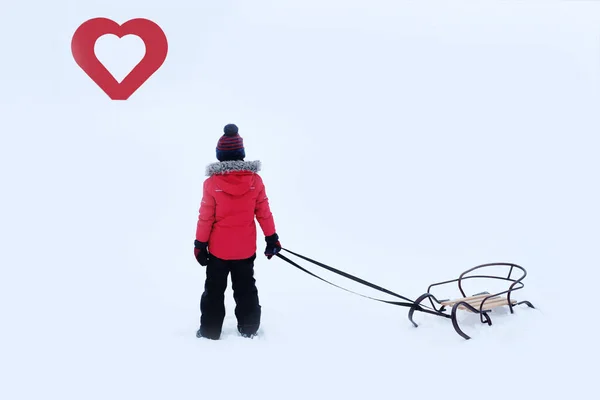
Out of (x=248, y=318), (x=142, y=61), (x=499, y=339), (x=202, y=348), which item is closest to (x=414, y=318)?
(x=499, y=339)

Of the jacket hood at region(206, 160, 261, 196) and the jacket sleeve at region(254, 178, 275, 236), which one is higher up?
the jacket hood at region(206, 160, 261, 196)

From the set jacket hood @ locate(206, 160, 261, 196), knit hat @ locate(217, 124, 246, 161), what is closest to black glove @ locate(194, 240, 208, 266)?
jacket hood @ locate(206, 160, 261, 196)

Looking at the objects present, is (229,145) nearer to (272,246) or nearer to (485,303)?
(272,246)

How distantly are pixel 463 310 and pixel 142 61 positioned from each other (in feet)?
17.3

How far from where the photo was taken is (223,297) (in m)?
5.28

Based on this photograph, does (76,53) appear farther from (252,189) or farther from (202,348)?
(202,348)

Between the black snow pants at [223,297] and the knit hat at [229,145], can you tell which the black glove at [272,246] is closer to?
the black snow pants at [223,297]

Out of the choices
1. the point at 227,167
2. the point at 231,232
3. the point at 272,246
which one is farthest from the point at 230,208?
the point at 272,246

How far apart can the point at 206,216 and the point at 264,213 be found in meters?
0.52

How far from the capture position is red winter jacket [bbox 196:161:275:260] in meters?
4.92

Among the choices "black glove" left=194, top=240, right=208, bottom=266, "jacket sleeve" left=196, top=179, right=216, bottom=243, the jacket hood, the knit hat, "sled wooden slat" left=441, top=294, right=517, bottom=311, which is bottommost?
"sled wooden slat" left=441, top=294, right=517, bottom=311

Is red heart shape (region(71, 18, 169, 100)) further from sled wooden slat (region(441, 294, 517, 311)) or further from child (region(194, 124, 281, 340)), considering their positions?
sled wooden slat (region(441, 294, 517, 311))

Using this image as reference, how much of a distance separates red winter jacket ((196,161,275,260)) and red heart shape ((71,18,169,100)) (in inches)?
138

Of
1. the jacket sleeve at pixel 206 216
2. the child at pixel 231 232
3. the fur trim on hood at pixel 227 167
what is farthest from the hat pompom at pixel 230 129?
the jacket sleeve at pixel 206 216
